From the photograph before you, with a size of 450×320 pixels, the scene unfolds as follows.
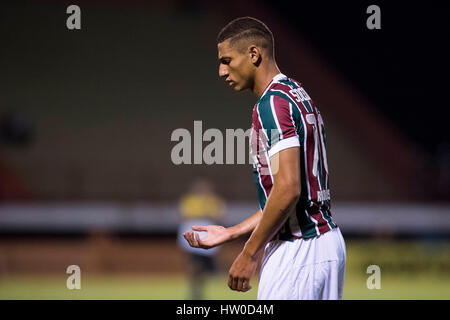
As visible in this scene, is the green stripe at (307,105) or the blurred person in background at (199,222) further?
the blurred person in background at (199,222)

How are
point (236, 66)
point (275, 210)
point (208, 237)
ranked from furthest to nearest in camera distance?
point (208, 237) < point (236, 66) < point (275, 210)

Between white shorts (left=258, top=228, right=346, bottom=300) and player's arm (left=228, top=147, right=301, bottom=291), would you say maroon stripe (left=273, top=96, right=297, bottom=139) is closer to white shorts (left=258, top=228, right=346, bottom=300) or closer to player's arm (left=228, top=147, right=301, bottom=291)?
player's arm (left=228, top=147, right=301, bottom=291)

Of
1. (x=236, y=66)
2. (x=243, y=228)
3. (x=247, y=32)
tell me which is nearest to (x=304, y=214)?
(x=243, y=228)

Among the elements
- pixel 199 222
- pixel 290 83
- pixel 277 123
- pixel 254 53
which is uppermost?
pixel 254 53

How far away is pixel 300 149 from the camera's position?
3.18 m

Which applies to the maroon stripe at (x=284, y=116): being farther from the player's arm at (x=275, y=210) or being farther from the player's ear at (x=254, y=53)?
the player's ear at (x=254, y=53)

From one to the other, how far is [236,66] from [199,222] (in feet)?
25.0

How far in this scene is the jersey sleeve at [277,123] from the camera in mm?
3016

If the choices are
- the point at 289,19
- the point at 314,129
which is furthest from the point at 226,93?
the point at 314,129

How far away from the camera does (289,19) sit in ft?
58.9

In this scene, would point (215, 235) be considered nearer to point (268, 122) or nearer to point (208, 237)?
point (208, 237)

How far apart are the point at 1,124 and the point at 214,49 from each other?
5556 mm

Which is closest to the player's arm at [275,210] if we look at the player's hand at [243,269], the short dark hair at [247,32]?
the player's hand at [243,269]

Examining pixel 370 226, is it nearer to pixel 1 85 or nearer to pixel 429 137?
pixel 429 137
